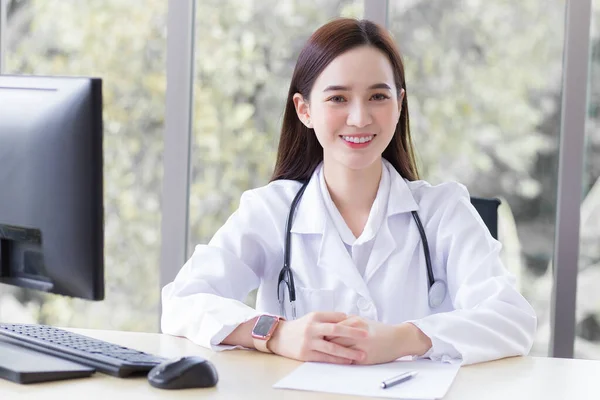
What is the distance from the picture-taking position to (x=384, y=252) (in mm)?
2002

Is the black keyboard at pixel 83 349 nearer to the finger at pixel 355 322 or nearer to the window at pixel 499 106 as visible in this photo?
the finger at pixel 355 322

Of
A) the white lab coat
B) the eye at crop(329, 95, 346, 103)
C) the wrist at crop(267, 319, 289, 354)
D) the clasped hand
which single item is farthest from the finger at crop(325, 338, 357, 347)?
the eye at crop(329, 95, 346, 103)

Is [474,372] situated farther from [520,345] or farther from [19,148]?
[19,148]

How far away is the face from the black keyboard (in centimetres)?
74

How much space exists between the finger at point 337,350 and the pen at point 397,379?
12cm

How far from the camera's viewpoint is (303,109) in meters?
2.15

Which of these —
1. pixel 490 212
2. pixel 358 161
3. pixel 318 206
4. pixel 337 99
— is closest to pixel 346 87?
pixel 337 99

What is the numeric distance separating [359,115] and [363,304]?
0.43 meters

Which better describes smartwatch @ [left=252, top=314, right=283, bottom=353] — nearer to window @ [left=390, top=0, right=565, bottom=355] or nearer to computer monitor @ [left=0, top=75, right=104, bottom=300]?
computer monitor @ [left=0, top=75, right=104, bottom=300]

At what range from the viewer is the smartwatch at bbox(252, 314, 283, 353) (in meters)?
1.65

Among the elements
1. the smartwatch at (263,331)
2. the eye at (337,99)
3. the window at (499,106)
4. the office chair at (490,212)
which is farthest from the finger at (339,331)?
the window at (499,106)

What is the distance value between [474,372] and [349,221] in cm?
63

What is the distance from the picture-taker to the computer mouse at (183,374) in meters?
1.35

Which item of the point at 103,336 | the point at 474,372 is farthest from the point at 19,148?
the point at 474,372
